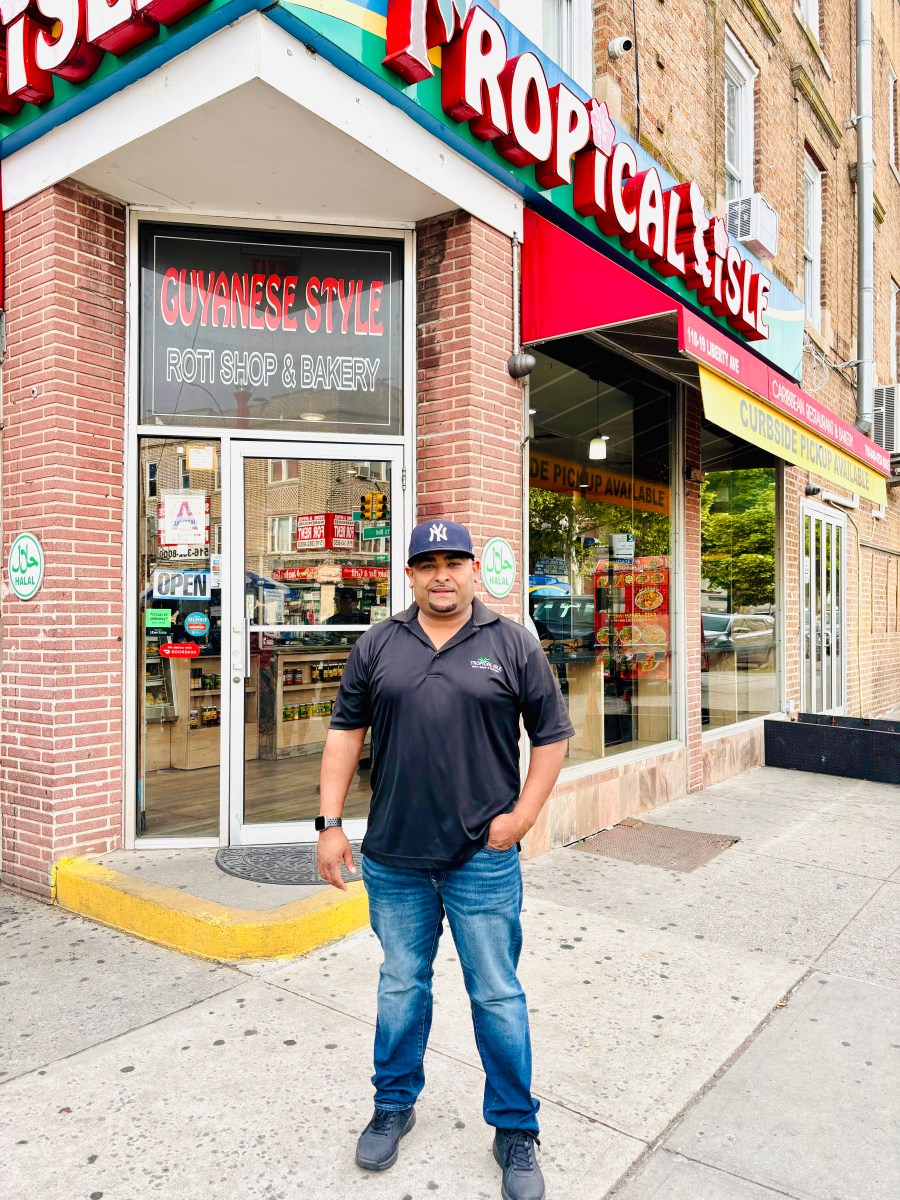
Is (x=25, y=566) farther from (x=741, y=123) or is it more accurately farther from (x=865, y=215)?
(x=865, y=215)

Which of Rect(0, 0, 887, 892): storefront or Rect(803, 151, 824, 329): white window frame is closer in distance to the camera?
Rect(0, 0, 887, 892): storefront

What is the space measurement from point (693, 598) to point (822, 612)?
4.29 metres

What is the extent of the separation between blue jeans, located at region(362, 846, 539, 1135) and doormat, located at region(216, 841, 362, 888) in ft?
6.70

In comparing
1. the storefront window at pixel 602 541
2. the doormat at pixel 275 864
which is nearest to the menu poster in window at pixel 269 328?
the storefront window at pixel 602 541

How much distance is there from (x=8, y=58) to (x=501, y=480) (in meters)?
3.56

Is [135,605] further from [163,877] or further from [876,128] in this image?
[876,128]

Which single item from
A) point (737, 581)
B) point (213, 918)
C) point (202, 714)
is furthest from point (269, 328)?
point (737, 581)

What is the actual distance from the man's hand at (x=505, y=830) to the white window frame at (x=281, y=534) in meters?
3.32

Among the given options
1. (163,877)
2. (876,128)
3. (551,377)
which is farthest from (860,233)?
(163,877)

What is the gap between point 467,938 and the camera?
8.42ft

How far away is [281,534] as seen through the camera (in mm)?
5543

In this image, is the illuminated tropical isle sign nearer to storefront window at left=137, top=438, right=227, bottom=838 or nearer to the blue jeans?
storefront window at left=137, top=438, right=227, bottom=838

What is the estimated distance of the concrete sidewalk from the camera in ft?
8.59

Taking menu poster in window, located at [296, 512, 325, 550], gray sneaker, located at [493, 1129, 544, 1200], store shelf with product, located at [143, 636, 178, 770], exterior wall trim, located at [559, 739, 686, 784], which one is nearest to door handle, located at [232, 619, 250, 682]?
store shelf with product, located at [143, 636, 178, 770]
